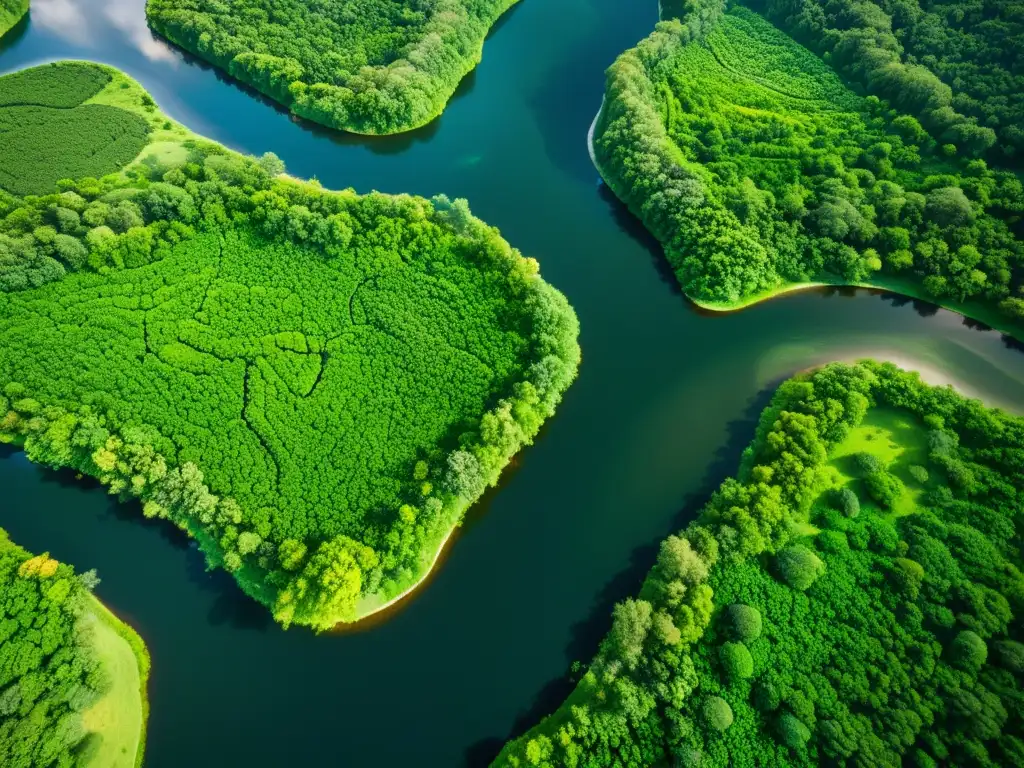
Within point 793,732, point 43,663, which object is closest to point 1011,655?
point 793,732

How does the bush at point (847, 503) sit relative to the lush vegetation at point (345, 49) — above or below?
below

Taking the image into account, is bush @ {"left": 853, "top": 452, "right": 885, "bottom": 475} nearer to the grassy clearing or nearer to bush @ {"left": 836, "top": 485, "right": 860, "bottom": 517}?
bush @ {"left": 836, "top": 485, "right": 860, "bottom": 517}

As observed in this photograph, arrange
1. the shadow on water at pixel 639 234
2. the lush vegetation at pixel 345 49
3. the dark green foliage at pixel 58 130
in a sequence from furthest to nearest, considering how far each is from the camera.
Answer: the lush vegetation at pixel 345 49 < the dark green foliage at pixel 58 130 < the shadow on water at pixel 639 234

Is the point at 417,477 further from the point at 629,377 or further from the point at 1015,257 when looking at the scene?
the point at 1015,257

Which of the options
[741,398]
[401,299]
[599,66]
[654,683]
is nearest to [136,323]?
[401,299]

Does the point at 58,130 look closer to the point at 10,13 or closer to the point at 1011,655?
the point at 10,13

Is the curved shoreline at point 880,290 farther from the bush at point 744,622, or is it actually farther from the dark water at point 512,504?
the bush at point 744,622

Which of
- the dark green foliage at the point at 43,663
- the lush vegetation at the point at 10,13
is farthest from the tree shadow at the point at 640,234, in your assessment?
the lush vegetation at the point at 10,13
